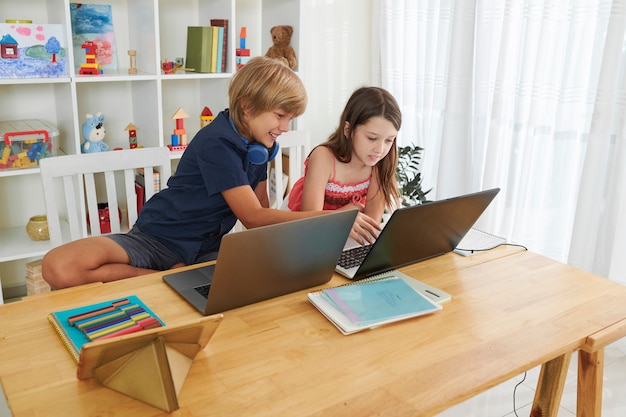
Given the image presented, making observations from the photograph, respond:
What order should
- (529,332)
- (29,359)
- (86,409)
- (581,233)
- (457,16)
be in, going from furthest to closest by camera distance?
(457,16) → (581,233) → (529,332) → (29,359) → (86,409)

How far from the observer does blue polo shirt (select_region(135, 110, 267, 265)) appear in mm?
1775

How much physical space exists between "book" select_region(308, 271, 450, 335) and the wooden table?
0.07 feet

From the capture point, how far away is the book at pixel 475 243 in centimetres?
169

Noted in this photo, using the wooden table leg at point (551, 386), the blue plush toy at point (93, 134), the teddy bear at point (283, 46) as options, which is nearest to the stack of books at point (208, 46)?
the teddy bear at point (283, 46)

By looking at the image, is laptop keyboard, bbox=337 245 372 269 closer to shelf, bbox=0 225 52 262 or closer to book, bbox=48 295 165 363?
book, bbox=48 295 165 363

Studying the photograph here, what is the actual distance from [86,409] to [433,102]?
8.00ft

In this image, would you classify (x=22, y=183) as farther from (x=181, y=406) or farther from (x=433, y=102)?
(x=181, y=406)

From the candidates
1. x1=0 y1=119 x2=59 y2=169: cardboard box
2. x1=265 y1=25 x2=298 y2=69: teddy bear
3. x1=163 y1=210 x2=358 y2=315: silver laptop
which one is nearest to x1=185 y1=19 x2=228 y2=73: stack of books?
x1=265 y1=25 x2=298 y2=69: teddy bear

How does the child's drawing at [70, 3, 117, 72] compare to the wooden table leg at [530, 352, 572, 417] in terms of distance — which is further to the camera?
the child's drawing at [70, 3, 117, 72]

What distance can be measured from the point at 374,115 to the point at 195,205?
0.62 m

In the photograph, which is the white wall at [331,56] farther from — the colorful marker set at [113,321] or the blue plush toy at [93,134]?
the colorful marker set at [113,321]

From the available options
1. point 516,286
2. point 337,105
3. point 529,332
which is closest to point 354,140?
point 516,286

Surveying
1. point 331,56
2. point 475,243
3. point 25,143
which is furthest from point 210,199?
point 331,56

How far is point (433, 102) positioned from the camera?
9.96 feet
